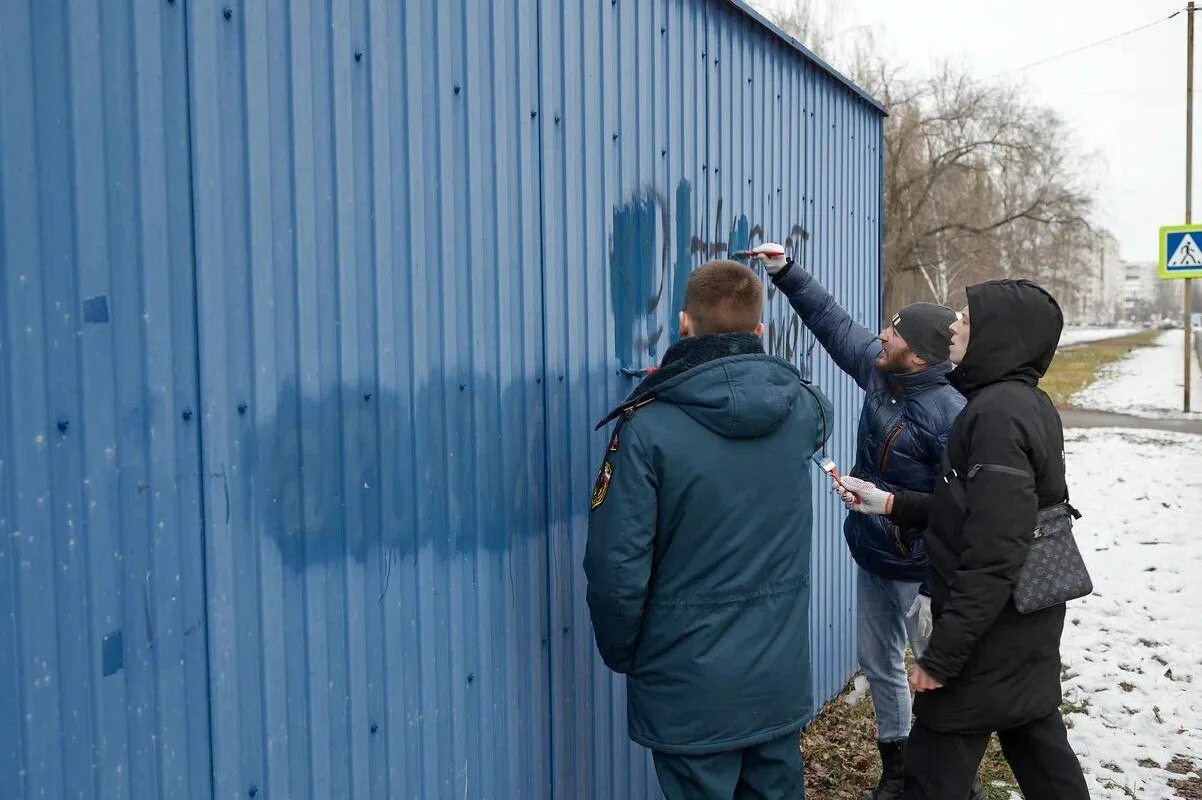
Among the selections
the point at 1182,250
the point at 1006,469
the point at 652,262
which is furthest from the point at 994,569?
the point at 1182,250

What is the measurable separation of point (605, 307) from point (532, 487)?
69 centimetres

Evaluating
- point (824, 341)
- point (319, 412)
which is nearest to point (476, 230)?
point (319, 412)

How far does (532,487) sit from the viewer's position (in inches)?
115

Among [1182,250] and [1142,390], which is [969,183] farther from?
[1182,250]

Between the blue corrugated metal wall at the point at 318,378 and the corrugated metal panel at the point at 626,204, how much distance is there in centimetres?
2

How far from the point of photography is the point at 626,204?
11.0ft

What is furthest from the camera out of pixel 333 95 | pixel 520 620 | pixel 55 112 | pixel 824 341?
pixel 824 341

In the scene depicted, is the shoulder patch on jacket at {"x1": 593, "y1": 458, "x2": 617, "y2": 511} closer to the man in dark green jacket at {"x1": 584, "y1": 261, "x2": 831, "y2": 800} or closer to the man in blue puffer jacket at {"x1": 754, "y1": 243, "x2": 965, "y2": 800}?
the man in dark green jacket at {"x1": 584, "y1": 261, "x2": 831, "y2": 800}

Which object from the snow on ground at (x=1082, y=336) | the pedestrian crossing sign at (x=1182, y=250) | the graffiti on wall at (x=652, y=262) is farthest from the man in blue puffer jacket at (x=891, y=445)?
the snow on ground at (x=1082, y=336)

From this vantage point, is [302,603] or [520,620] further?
[520,620]

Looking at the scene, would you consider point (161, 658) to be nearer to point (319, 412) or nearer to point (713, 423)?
point (319, 412)

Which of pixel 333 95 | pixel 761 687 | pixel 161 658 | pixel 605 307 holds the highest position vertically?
pixel 333 95

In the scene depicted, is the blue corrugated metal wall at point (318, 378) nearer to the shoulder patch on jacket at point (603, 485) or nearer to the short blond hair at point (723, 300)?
the shoulder patch on jacket at point (603, 485)

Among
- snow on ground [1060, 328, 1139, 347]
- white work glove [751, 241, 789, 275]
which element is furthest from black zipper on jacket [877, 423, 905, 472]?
snow on ground [1060, 328, 1139, 347]
